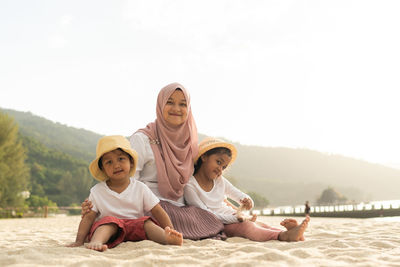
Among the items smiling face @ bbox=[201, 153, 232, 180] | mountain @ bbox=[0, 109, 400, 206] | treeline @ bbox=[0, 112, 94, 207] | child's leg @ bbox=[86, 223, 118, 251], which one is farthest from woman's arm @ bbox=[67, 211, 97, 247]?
mountain @ bbox=[0, 109, 400, 206]

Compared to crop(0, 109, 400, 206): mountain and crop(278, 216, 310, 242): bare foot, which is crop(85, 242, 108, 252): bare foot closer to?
crop(278, 216, 310, 242): bare foot

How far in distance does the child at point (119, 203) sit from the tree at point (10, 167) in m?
22.4

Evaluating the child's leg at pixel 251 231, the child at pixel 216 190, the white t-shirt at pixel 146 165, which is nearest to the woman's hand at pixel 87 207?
the white t-shirt at pixel 146 165

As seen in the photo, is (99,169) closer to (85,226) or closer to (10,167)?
(85,226)

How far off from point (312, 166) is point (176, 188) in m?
117

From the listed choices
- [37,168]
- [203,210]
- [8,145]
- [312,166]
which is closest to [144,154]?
[203,210]

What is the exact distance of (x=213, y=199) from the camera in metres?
4.37

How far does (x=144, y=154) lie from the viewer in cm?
425

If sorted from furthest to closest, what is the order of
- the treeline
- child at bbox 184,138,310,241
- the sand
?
the treeline → child at bbox 184,138,310,241 → the sand

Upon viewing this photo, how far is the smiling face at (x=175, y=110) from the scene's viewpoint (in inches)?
170

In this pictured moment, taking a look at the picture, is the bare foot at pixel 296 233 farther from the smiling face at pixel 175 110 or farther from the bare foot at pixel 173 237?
the smiling face at pixel 175 110

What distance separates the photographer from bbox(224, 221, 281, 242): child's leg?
13.0 feet

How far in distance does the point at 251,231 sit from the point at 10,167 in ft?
79.3

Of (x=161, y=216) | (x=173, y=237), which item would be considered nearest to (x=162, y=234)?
(x=173, y=237)
